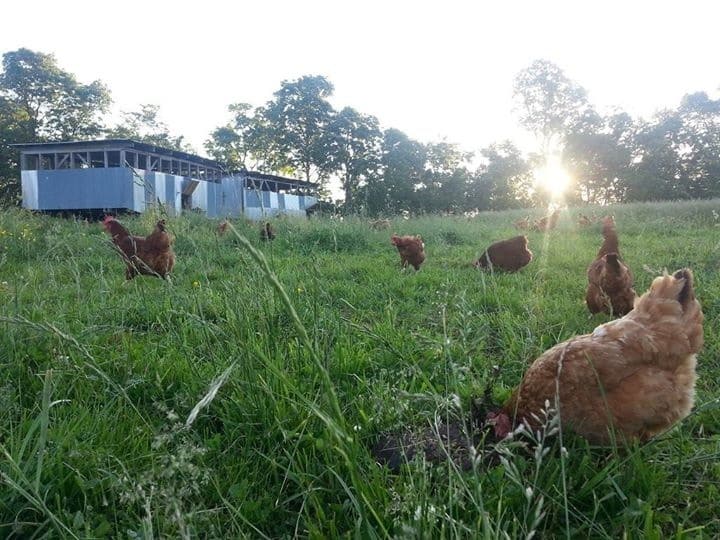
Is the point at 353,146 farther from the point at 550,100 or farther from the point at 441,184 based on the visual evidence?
the point at 550,100

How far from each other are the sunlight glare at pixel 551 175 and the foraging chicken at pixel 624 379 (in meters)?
39.4

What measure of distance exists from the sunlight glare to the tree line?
0.45 meters

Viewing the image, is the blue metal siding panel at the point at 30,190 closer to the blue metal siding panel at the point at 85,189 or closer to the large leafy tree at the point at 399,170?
the blue metal siding panel at the point at 85,189

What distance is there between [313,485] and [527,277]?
460cm

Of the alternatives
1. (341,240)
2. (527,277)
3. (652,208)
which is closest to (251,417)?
(527,277)

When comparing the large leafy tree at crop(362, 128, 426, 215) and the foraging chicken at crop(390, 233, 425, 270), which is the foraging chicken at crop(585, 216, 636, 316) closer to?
the foraging chicken at crop(390, 233, 425, 270)

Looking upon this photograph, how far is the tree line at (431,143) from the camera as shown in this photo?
109 ft

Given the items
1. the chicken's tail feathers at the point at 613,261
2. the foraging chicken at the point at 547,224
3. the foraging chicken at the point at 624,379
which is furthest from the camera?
the foraging chicken at the point at 547,224

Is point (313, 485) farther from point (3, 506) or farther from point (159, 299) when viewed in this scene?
point (159, 299)

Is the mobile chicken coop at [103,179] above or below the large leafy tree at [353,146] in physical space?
below

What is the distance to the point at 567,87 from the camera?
35.2m

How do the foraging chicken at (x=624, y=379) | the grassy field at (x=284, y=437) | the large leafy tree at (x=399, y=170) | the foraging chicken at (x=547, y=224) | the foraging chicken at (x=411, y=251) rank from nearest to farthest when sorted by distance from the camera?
1. the grassy field at (x=284, y=437)
2. the foraging chicken at (x=624, y=379)
3. the foraging chicken at (x=411, y=251)
4. the foraging chicken at (x=547, y=224)
5. the large leafy tree at (x=399, y=170)

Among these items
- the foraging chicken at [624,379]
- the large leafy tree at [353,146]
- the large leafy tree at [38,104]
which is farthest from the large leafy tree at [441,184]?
the foraging chicken at [624,379]

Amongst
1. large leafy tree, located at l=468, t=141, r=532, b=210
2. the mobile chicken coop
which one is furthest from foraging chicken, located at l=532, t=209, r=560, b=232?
large leafy tree, located at l=468, t=141, r=532, b=210
